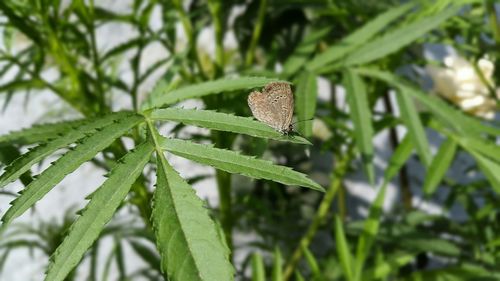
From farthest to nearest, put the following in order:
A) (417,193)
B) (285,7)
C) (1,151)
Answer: (417,193) < (285,7) < (1,151)

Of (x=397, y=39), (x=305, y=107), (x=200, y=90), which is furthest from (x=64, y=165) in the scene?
(x=397, y=39)

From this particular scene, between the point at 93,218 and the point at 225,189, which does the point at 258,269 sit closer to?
the point at 225,189

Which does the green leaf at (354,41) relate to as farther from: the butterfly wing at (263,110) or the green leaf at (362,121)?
the butterfly wing at (263,110)

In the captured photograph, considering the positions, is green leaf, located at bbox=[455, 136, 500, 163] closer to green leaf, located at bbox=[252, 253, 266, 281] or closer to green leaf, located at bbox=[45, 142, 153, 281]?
green leaf, located at bbox=[252, 253, 266, 281]

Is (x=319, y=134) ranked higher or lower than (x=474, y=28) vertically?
lower

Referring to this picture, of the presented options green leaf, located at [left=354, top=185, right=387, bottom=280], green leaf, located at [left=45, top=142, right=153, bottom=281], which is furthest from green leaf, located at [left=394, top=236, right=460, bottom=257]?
green leaf, located at [left=45, top=142, right=153, bottom=281]

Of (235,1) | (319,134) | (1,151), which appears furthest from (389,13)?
(319,134)

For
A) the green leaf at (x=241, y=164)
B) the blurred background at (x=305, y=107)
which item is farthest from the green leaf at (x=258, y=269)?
the green leaf at (x=241, y=164)

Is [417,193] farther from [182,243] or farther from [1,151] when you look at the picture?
[182,243]
